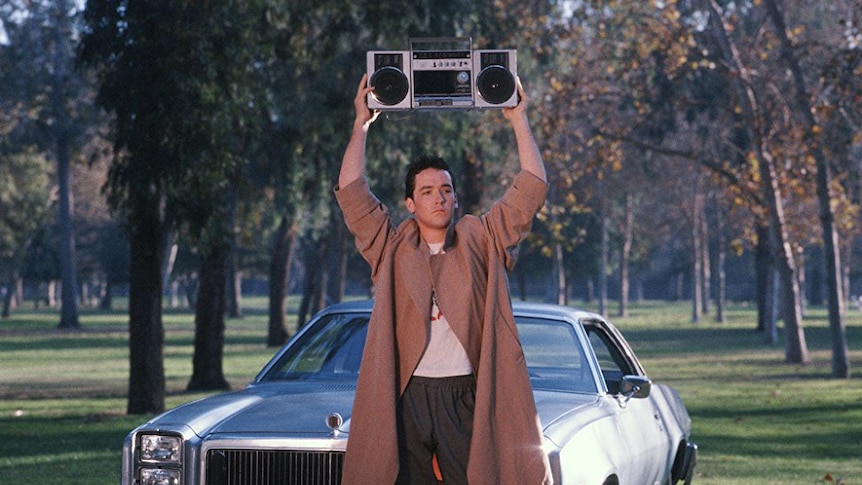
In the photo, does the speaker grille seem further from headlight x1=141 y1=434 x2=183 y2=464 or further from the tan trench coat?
headlight x1=141 y1=434 x2=183 y2=464

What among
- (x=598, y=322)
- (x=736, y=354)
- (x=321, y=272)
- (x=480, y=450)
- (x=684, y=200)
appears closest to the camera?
(x=480, y=450)

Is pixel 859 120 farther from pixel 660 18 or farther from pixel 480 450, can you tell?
pixel 480 450

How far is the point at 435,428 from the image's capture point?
505cm

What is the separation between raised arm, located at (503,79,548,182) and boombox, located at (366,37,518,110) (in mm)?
58

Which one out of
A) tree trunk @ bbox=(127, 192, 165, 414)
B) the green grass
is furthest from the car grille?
tree trunk @ bbox=(127, 192, 165, 414)

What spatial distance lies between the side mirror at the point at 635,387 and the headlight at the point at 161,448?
228cm

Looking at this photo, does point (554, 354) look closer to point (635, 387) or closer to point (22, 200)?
point (635, 387)

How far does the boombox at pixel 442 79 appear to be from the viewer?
17.4 feet

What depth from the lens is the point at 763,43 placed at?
29.9 m

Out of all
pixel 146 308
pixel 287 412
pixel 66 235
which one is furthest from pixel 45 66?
pixel 287 412

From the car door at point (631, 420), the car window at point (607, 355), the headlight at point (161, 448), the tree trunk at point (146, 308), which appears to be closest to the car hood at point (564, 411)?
the car door at point (631, 420)

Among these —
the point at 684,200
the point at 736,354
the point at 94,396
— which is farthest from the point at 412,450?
the point at 684,200

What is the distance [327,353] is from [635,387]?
1.55 meters

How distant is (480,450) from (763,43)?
86.2 feet
